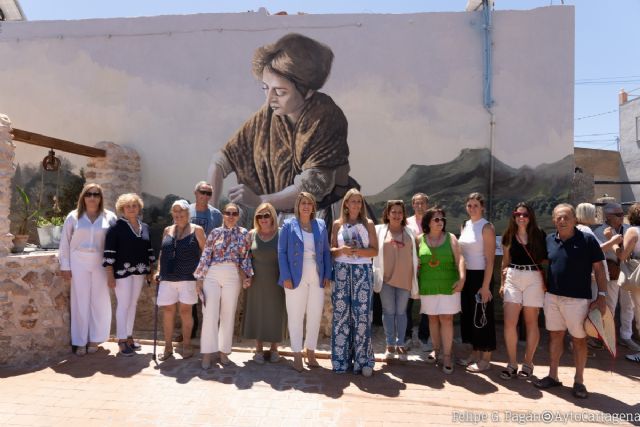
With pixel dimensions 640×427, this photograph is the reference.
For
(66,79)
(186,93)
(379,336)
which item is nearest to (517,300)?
(379,336)

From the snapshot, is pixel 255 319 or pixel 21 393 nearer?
pixel 21 393

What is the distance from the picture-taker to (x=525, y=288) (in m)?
3.63

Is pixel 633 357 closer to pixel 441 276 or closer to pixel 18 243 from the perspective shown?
pixel 441 276

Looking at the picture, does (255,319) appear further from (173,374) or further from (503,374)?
(503,374)

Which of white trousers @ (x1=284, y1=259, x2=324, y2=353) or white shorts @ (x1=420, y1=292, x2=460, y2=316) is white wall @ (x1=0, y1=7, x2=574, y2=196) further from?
white trousers @ (x1=284, y1=259, x2=324, y2=353)

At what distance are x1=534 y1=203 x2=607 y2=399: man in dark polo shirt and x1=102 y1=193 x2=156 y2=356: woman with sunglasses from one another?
12.5ft

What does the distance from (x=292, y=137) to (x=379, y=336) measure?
356cm

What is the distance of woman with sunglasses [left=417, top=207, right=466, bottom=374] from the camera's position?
3.85m

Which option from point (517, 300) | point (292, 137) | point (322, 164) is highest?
point (292, 137)

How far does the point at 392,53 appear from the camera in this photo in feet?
23.3

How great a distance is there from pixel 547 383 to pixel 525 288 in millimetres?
828

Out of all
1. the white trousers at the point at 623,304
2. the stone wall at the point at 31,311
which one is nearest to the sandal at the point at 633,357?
the white trousers at the point at 623,304

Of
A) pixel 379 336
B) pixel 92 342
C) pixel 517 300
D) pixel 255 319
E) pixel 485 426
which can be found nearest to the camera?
pixel 485 426

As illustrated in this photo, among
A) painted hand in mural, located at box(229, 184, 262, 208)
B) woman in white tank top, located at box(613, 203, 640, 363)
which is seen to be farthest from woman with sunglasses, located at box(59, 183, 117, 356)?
woman in white tank top, located at box(613, 203, 640, 363)
